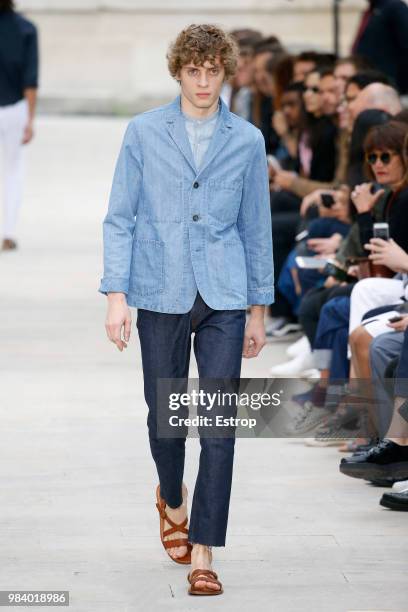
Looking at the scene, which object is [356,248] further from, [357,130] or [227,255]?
[227,255]

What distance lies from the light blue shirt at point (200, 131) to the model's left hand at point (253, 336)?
1.75 ft

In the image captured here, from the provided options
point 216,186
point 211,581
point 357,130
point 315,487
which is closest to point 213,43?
point 216,186

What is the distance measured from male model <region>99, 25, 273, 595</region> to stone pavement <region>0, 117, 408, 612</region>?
28 centimetres

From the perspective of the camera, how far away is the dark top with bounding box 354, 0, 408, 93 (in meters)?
12.4

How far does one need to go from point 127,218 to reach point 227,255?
1.03 ft

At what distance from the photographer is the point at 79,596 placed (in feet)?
17.1

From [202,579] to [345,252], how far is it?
3019mm

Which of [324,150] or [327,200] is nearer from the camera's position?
[327,200]

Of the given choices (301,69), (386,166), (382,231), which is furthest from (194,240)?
(301,69)

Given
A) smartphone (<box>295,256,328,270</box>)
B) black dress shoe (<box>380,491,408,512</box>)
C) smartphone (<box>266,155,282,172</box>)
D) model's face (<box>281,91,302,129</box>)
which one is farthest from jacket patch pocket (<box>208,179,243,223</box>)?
model's face (<box>281,91,302,129</box>)

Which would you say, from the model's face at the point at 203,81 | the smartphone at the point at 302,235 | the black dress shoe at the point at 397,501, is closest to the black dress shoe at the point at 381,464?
the black dress shoe at the point at 397,501

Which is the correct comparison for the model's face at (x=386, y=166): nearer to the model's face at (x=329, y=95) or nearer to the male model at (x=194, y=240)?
the male model at (x=194, y=240)

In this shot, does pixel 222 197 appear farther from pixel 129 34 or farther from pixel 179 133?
pixel 129 34

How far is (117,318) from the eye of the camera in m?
5.23
